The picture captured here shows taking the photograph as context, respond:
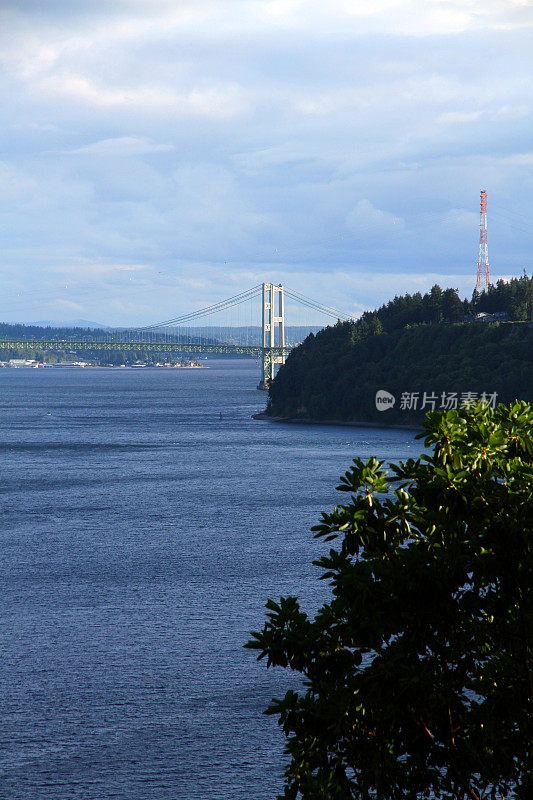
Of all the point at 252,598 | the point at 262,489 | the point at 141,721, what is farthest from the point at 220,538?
the point at 141,721

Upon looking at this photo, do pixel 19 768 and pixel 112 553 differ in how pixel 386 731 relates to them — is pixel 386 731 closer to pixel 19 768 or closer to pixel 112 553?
pixel 19 768

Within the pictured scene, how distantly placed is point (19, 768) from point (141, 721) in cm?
422

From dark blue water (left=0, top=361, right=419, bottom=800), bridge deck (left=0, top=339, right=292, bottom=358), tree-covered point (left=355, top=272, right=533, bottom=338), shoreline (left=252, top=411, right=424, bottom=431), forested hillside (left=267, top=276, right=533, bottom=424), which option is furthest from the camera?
bridge deck (left=0, top=339, right=292, bottom=358)

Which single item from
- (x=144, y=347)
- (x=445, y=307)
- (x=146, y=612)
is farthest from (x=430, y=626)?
(x=144, y=347)

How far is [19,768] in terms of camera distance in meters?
24.4

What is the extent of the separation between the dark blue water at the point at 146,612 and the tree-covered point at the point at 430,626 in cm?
1493

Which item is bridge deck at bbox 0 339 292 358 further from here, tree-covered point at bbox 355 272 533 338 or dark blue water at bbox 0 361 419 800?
dark blue water at bbox 0 361 419 800

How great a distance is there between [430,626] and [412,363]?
124196 millimetres

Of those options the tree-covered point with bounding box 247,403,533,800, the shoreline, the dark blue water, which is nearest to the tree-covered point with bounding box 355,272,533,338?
the shoreline

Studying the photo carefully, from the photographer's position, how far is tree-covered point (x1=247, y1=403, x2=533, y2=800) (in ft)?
30.3

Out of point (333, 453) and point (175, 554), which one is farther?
point (333, 453)

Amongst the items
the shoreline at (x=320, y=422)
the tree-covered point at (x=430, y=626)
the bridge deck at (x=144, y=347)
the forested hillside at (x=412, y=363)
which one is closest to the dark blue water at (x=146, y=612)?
the tree-covered point at (x=430, y=626)

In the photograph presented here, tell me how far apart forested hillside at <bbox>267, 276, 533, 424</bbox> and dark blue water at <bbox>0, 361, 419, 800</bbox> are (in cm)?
3790

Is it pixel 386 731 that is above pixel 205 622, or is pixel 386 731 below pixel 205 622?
above
